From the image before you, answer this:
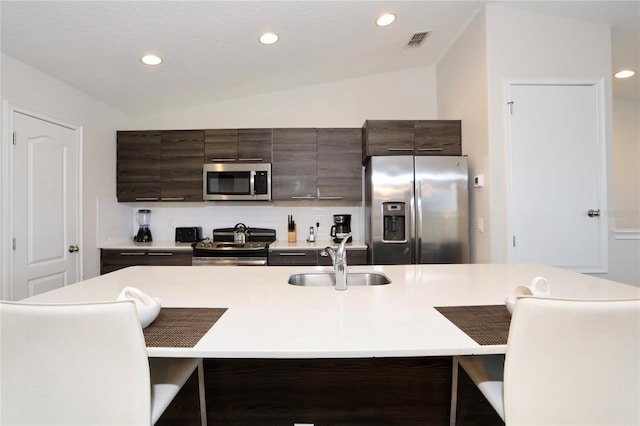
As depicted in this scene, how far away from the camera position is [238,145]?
334cm

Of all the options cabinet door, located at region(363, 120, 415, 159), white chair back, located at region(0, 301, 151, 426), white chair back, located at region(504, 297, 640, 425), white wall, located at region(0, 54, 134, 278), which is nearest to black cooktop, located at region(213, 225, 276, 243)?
white wall, located at region(0, 54, 134, 278)

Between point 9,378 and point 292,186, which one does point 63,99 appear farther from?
point 9,378

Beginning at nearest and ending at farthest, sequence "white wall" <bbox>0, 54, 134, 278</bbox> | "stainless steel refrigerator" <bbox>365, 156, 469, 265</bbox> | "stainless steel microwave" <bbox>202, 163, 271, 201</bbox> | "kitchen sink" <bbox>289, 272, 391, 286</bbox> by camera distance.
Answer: "kitchen sink" <bbox>289, 272, 391, 286</bbox> → "white wall" <bbox>0, 54, 134, 278</bbox> → "stainless steel refrigerator" <bbox>365, 156, 469, 265</bbox> → "stainless steel microwave" <bbox>202, 163, 271, 201</bbox>

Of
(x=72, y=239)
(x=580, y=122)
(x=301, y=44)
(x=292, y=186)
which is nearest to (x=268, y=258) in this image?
(x=292, y=186)

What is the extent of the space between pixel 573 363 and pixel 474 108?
247 centimetres

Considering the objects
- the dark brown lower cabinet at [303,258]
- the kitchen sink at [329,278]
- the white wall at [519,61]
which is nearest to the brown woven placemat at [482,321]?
the kitchen sink at [329,278]

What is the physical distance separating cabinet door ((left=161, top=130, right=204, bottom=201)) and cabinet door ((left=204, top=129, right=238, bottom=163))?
7 cm

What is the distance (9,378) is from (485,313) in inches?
55.7

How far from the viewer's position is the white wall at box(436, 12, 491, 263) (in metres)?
2.56

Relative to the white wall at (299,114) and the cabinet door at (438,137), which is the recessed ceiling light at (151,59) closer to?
the white wall at (299,114)

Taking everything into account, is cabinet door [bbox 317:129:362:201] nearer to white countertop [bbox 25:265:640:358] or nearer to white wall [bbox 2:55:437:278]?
white wall [bbox 2:55:437:278]

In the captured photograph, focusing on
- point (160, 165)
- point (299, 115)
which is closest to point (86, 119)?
point (160, 165)

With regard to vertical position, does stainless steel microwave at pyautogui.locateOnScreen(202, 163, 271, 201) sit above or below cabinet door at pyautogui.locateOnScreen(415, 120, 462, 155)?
below

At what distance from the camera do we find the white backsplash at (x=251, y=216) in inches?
144
